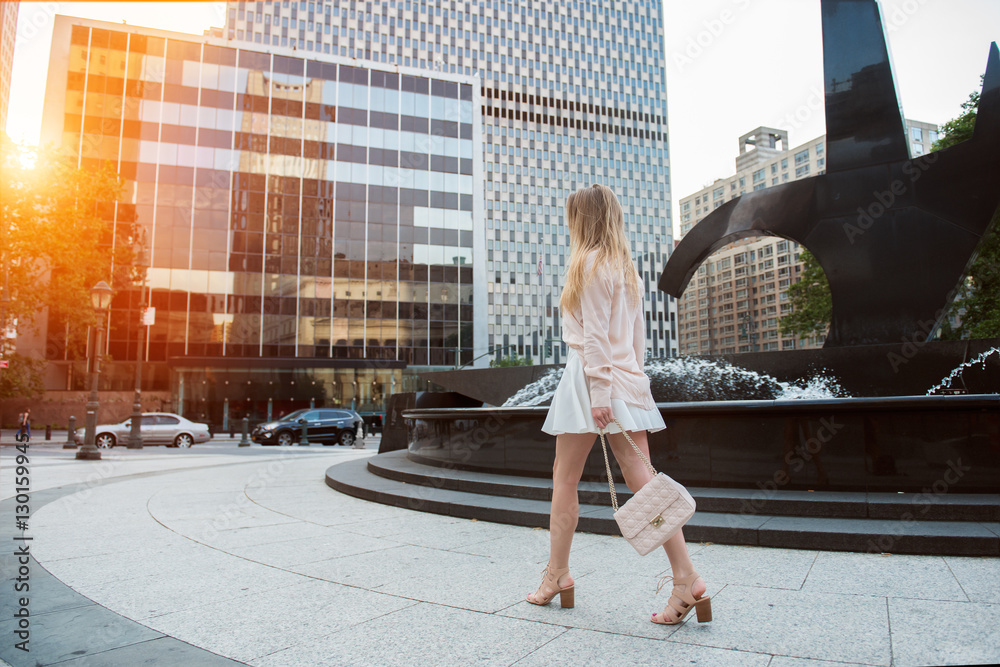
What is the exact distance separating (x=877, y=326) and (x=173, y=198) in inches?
1619

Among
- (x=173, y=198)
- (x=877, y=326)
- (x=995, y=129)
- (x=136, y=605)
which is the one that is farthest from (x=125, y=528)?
(x=173, y=198)

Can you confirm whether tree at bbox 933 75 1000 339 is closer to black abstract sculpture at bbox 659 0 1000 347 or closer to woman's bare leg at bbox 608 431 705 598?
black abstract sculpture at bbox 659 0 1000 347

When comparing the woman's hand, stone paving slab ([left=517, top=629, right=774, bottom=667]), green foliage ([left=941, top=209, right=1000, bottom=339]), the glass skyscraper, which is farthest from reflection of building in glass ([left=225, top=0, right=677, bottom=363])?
stone paving slab ([left=517, top=629, right=774, bottom=667])

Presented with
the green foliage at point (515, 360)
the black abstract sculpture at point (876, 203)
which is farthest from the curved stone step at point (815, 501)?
the green foliage at point (515, 360)

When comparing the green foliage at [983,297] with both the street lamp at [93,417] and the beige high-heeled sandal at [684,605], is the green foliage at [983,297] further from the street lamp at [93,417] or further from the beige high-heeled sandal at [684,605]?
the street lamp at [93,417]

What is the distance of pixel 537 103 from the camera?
11369 centimetres

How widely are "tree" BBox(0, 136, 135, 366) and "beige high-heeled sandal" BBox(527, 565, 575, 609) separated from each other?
87.1 ft

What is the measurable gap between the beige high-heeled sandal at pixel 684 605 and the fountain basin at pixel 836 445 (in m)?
2.77

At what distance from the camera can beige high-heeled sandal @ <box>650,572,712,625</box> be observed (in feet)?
8.91

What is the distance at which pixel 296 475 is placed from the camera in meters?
10.0

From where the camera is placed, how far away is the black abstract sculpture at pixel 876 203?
684 cm

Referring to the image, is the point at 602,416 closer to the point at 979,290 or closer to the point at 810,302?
the point at 979,290

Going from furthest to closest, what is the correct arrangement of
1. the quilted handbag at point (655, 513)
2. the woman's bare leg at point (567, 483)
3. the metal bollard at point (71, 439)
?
the metal bollard at point (71, 439) → the woman's bare leg at point (567, 483) → the quilted handbag at point (655, 513)

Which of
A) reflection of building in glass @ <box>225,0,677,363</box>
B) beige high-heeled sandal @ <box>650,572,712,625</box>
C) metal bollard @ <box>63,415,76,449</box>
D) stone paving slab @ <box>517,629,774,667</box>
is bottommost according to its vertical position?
metal bollard @ <box>63,415,76,449</box>
